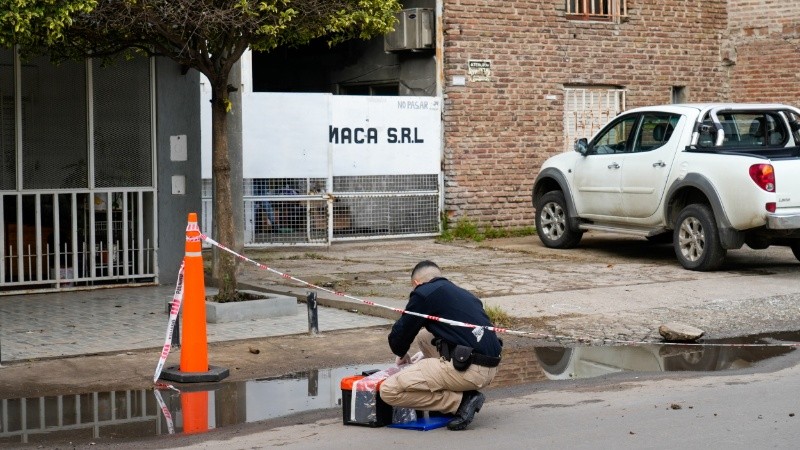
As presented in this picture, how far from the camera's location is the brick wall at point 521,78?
61.1 ft

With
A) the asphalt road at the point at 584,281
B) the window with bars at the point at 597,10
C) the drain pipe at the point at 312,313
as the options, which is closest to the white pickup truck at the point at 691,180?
the asphalt road at the point at 584,281

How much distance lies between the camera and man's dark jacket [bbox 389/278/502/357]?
7.19 meters

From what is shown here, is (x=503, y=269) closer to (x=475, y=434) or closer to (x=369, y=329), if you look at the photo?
(x=369, y=329)

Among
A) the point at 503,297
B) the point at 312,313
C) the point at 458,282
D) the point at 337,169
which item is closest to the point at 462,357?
the point at 312,313

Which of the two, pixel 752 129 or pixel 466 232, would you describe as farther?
pixel 466 232

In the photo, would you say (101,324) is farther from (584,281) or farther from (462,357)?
(584,281)

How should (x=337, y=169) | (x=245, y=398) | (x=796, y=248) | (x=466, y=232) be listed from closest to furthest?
(x=245, y=398), (x=796, y=248), (x=337, y=169), (x=466, y=232)

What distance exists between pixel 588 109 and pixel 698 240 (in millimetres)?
6045

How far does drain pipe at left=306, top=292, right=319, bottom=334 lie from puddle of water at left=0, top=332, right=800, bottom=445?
1.17m

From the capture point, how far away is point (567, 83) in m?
→ 19.7

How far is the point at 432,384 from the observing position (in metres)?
7.16

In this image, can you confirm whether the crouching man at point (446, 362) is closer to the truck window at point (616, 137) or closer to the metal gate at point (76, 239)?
the metal gate at point (76, 239)

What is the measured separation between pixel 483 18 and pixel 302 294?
7448 millimetres

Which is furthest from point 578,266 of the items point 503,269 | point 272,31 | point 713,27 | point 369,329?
point 713,27
